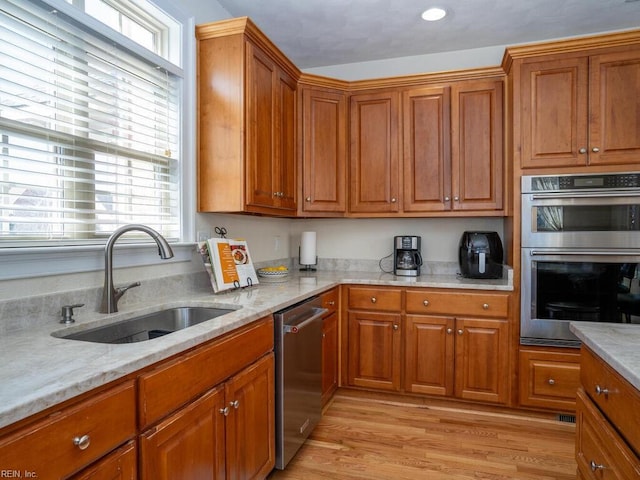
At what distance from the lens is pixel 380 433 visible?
2453 mm

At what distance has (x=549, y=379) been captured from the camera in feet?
8.47

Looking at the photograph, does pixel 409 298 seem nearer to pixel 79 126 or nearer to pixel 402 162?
pixel 402 162

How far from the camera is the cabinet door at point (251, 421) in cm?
152

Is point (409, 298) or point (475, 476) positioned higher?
point (409, 298)

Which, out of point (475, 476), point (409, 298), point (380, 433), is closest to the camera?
point (475, 476)

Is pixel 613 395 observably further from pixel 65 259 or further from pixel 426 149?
pixel 426 149

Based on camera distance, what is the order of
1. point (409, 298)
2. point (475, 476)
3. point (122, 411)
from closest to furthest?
1. point (122, 411)
2. point (475, 476)
3. point (409, 298)

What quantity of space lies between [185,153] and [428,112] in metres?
1.85

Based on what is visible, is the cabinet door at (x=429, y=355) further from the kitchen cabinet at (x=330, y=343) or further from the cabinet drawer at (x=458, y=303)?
the kitchen cabinet at (x=330, y=343)

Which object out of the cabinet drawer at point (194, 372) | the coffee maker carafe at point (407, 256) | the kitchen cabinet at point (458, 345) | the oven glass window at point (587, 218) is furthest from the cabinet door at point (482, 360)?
the cabinet drawer at point (194, 372)

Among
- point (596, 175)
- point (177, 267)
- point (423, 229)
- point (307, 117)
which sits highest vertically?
point (307, 117)

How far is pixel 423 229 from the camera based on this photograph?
11.0ft

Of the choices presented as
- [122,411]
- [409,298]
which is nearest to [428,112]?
[409,298]

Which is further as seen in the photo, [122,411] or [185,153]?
[185,153]
